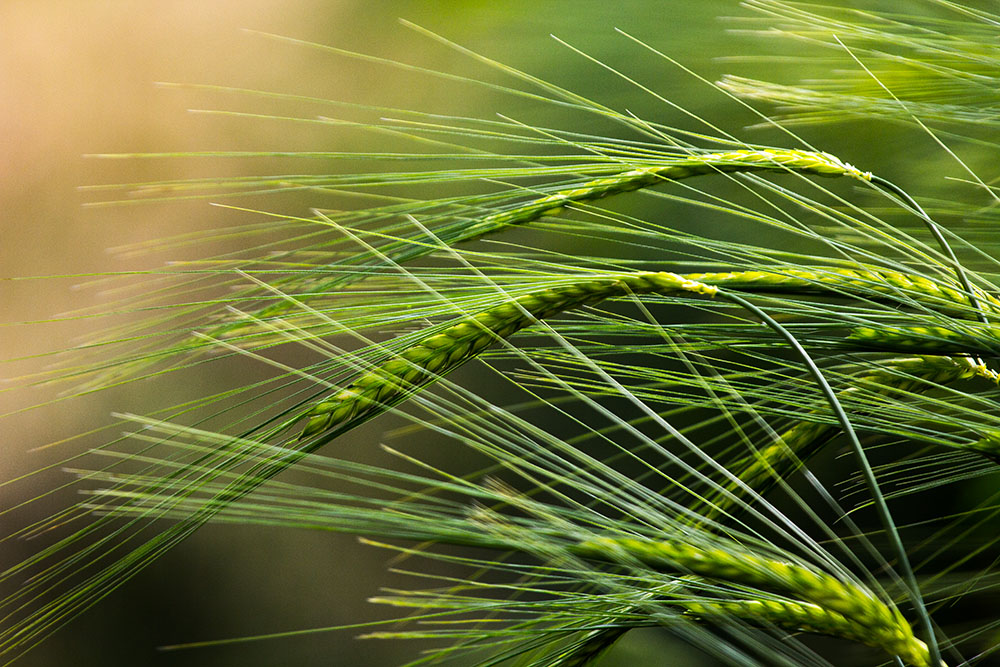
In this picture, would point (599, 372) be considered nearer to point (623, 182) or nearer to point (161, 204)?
point (623, 182)

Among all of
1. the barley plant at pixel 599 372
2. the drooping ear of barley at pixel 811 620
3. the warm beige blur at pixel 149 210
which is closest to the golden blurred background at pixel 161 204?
the warm beige blur at pixel 149 210

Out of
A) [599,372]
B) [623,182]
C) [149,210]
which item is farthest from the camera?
[149,210]

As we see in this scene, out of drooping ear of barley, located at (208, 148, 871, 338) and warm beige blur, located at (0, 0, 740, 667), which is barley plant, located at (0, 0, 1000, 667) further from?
warm beige blur, located at (0, 0, 740, 667)

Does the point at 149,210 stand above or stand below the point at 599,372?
below

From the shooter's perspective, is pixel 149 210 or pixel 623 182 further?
pixel 149 210

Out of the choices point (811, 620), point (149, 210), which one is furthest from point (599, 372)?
point (149, 210)

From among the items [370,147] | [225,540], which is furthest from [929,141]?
[225,540]

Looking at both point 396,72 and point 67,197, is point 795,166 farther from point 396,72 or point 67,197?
point 67,197

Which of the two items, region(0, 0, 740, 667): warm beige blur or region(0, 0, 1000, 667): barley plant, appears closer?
region(0, 0, 1000, 667): barley plant

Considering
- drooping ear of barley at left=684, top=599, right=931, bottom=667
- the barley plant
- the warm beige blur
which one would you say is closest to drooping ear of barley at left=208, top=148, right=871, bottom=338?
the barley plant

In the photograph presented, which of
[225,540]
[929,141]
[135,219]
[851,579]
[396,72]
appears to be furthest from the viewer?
[135,219]

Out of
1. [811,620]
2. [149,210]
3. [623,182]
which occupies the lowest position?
[149,210]
